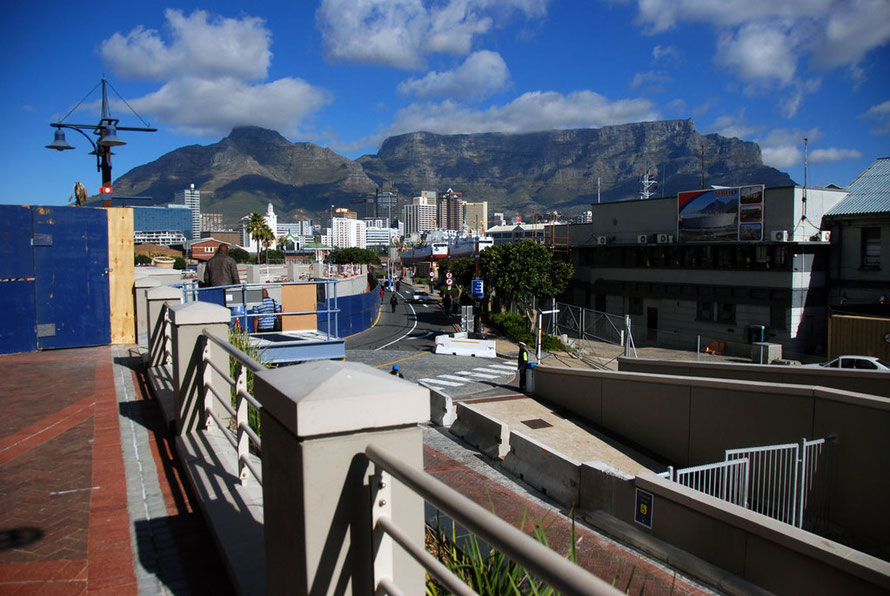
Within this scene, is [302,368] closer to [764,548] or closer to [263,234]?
[764,548]

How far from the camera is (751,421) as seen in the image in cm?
1244

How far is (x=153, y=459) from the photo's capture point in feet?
19.0

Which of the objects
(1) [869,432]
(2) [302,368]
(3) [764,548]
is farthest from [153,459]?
(1) [869,432]

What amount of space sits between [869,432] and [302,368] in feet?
→ 34.6

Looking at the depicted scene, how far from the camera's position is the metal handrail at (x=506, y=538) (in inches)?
58.4

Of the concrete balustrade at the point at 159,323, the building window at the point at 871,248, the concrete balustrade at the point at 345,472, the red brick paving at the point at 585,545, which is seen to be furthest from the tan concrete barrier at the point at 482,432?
the building window at the point at 871,248

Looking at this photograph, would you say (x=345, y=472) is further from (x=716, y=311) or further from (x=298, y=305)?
(x=716, y=311)

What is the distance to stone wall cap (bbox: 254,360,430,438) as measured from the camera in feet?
7.37

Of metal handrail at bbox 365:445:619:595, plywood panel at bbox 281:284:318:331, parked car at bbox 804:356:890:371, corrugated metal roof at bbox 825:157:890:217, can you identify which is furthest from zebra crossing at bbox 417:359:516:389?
corrugated metal roof at bbox 825:157:890:217

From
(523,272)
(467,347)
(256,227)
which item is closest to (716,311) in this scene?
(523,272)

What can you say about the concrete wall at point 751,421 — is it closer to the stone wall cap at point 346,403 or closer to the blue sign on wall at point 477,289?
the stone wall cap at point 346,403

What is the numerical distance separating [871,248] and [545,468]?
3612cm

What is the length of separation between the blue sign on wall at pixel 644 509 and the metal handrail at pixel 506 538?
7.45 metres

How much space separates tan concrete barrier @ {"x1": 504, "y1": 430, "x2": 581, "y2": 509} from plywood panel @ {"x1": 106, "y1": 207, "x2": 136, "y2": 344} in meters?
8.20
